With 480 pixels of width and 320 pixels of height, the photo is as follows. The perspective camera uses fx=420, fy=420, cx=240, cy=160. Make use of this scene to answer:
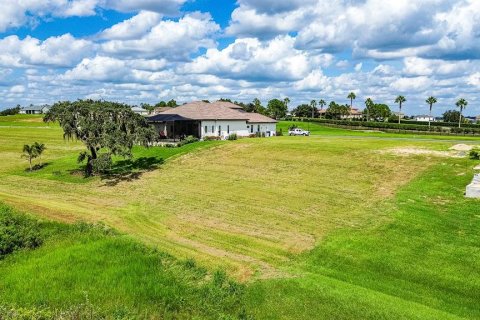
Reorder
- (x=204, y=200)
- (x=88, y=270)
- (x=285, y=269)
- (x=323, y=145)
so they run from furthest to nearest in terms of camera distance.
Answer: (x=323, y=145)
(x=204, y=200)
(x=285, y=269)
(x=88, y=270)

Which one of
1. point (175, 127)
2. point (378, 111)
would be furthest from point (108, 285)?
point (378, 111)

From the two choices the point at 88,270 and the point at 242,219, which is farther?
the point at 242,219

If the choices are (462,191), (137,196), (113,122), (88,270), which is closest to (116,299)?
(88,270)

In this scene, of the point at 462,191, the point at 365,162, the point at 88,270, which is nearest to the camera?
the point at 88,270

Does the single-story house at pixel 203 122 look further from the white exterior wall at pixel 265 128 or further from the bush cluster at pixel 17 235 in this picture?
the bush cluster at pixel 17 235

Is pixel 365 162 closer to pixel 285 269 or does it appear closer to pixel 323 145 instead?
pixel 323 145

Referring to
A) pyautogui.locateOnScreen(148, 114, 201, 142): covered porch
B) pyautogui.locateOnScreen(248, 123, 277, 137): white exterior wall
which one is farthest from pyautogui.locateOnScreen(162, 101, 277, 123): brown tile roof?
pyautogui.locateOnScreen(148, 114, 201, 142): covered porch

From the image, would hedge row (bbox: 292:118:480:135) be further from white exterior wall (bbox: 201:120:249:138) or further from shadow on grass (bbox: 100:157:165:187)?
shadow on grass (bbox: 100:157:165:187)
